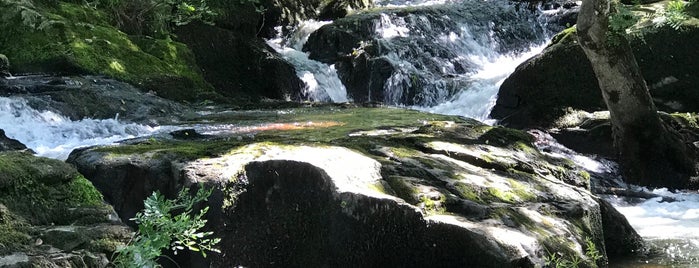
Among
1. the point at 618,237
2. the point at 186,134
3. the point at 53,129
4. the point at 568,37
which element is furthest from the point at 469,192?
the point at 568,37

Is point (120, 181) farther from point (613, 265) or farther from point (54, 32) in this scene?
point (54, 32)

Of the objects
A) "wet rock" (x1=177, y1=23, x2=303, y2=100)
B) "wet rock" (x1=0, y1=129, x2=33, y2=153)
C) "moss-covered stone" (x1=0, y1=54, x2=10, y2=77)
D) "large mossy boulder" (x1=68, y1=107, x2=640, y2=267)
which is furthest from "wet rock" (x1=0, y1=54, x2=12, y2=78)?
"large mossy boulder" (x1=68, y1=107, x2=640, y2=267)

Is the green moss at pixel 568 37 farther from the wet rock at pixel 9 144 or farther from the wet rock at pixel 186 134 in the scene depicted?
the wet rock at pixel 9 144

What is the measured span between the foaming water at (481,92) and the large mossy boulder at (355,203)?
7890 millimetres

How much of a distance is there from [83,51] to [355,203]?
8.48 m

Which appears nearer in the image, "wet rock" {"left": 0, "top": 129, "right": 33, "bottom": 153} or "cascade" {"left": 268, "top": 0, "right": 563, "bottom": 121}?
"wet rock" {"left": 0, "top": 129, "right": 33, "bottom": 153}

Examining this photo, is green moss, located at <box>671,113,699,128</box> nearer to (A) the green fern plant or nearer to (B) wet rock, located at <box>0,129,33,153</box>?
(B) wet rock, located at <box>0,129,33,153</box>

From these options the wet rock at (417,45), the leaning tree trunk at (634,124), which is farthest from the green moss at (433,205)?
the wet rock at (417,45)

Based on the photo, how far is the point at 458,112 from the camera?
14273 millimetres

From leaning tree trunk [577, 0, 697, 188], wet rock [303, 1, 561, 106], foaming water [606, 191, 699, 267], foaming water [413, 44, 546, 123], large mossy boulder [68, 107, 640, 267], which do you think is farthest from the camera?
wet rock [303, 1, 561, 106]

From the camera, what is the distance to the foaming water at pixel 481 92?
1398 cm

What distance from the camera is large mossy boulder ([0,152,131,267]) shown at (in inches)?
118

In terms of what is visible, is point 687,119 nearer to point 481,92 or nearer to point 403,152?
point 481,92

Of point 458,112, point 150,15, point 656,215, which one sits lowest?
point 656,215
